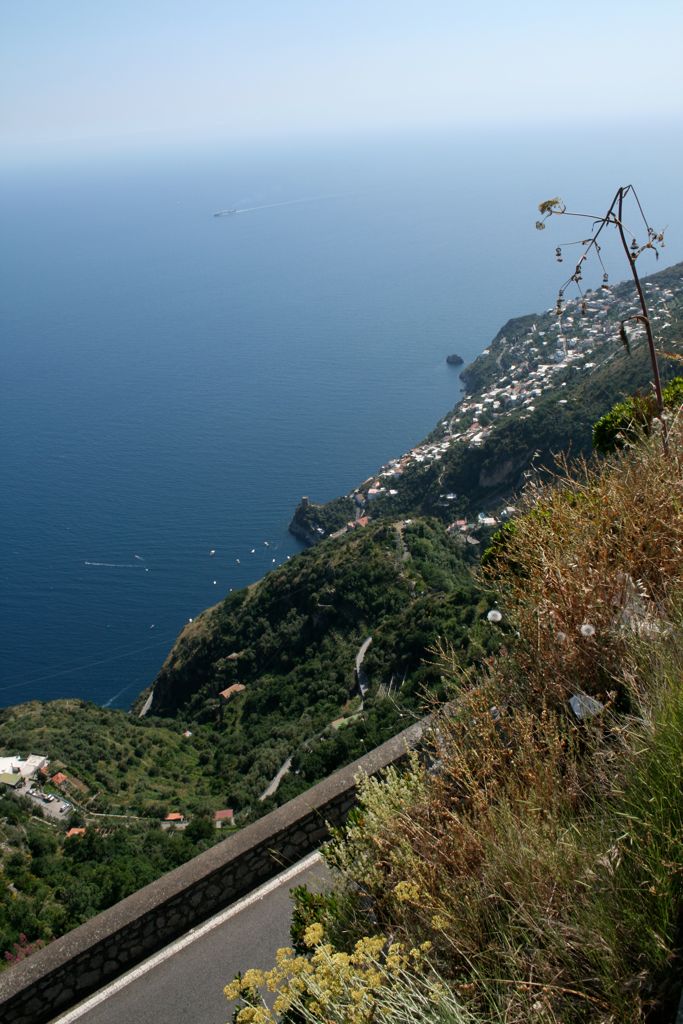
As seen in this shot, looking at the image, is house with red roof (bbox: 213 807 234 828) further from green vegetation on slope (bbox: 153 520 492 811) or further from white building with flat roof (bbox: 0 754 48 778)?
white building with flat roof (bbox: 0 754 48 778)

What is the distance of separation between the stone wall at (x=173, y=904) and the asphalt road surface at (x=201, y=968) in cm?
7

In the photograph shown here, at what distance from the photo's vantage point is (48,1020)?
149 inches

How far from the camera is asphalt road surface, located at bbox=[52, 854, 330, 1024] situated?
364cm

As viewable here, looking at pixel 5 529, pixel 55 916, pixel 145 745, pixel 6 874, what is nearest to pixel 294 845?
pixel 55 916

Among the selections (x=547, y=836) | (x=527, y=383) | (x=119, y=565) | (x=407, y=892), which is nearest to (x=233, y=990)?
(x=407, y=892)

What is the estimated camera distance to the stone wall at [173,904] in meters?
3.80

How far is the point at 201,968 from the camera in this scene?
387 centimetres

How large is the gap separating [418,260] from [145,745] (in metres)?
128

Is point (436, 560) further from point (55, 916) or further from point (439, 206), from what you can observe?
point (439, 206)

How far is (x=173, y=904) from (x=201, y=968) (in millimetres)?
374

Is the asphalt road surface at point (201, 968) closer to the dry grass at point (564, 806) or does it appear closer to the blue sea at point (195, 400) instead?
the dry grass at point (564, 806)

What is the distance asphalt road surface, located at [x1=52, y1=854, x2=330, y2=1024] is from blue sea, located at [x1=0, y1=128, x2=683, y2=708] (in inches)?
1667

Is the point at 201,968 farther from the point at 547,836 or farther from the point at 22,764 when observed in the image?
the point at 22,764

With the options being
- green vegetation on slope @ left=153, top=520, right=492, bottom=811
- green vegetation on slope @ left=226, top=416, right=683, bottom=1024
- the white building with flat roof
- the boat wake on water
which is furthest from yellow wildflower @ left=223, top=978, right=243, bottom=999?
the boat wake on water
